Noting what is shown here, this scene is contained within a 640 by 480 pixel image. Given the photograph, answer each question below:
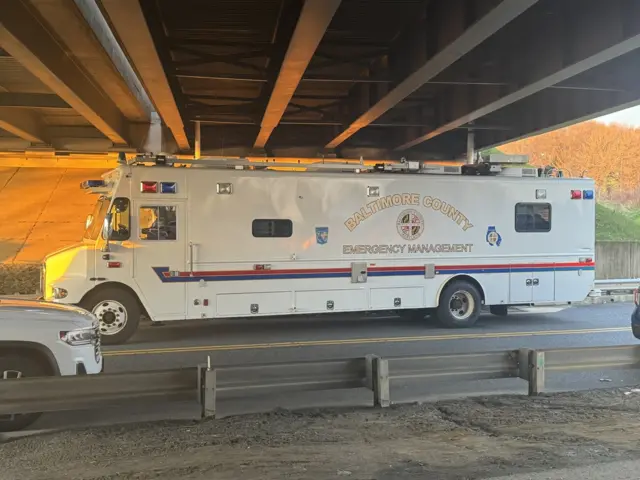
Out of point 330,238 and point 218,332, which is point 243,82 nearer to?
point 330,238

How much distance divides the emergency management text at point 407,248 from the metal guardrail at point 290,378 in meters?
5.89

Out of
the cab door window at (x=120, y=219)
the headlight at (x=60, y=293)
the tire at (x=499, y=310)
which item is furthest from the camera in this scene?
the tire at (x=499, y=310)

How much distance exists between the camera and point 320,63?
13273 mm

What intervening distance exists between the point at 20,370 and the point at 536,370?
541cm

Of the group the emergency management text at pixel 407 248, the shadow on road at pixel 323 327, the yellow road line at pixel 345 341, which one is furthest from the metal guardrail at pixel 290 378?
the emergency management text at pixel 407 248

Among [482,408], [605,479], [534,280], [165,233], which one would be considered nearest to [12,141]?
[165,233]

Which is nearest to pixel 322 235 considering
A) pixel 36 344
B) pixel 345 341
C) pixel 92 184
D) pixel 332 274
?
pixel 332 274

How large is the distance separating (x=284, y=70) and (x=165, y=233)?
4034 millimetres

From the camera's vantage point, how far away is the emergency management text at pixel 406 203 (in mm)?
12654

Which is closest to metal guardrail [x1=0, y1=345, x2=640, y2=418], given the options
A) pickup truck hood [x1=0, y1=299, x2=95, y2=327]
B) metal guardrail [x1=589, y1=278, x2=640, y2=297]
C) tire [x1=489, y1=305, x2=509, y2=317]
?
pickup truck hood [x1=0, y1=299, x2=95, y2=327]

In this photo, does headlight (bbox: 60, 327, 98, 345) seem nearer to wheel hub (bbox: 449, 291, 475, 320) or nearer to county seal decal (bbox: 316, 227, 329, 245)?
county seal decal (bbox: 316, 227, 329, 245)

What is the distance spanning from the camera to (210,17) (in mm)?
10930

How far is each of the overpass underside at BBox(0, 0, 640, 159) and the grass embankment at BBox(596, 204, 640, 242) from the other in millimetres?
14107

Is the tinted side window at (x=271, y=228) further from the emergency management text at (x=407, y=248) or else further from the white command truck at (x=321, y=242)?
the emergency management text at (x=407, y=248)
